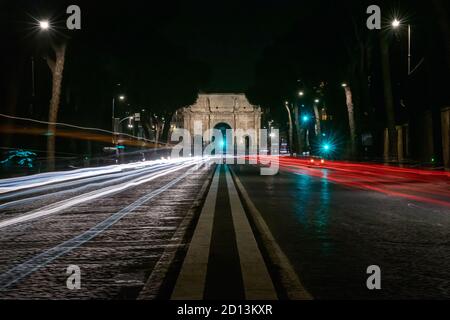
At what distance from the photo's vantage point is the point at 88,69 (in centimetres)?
6088

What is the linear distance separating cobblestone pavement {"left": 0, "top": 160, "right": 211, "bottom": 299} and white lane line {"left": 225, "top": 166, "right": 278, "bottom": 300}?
957mm

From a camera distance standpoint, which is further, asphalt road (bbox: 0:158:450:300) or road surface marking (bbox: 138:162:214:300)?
asphalt road (bbox: 0:158:450:300)

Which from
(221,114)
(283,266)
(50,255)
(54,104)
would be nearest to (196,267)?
(283,266)

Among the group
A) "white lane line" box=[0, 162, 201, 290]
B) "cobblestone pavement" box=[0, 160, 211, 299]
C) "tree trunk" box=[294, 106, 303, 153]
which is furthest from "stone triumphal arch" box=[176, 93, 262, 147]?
"white lane line" box=[0, 162, 201, 290]

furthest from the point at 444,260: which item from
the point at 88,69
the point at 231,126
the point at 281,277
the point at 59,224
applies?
Result: the point at 231,126

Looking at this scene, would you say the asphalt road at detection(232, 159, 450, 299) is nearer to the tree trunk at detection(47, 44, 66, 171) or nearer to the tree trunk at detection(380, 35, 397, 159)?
the tree trunk at detection(47, 44, 66, 171)

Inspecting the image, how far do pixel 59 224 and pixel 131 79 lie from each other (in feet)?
222

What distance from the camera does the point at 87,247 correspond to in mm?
8258

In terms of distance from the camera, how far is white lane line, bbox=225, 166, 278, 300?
550 centimetres

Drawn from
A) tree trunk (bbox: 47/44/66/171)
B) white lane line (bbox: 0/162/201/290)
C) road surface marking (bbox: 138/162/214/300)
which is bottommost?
road surface marking (bbox: 138/162/214/300)

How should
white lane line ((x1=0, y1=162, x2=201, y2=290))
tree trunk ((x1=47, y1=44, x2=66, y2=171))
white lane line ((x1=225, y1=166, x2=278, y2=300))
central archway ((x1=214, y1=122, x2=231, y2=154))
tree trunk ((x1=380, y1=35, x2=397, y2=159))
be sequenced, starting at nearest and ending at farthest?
white lane line ((x1=225, y1=166, x2=278, y2=300)) < white lane line ((x1=0, y1=162, x2=201, y2=290)) < tree trunk ((x1=47, y1=44, x2=66, y2=171)) < tree trunk ((x1=380, y1=35, x2=397, y2=159)) < central archway ((x1=214, y1=122, x2=231, y2=154))

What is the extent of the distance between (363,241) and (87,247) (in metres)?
3.70
